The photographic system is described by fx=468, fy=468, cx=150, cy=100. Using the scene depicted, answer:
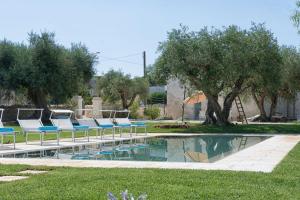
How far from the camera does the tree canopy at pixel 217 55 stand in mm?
25000

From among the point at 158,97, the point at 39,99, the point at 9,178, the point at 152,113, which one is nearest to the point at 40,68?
the point at 39,99

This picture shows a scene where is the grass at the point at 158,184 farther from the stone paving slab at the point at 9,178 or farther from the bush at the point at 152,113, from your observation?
the bush at the point at 152,113

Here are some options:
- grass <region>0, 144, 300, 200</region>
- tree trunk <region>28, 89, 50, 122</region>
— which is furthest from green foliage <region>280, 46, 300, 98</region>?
grass <region>0, 144, 300, 200</region>

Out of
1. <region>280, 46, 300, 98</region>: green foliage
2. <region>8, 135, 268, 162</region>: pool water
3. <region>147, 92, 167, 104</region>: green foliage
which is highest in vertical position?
<region>280, 46, 300, 98</region>: green foliage

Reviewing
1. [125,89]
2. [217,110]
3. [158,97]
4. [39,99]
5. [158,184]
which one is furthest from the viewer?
[158,97]

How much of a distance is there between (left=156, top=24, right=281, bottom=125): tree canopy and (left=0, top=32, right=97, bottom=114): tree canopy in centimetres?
862

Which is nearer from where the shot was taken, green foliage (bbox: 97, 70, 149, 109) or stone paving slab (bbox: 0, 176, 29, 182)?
stone paving slab (bbox: 0, 176, 29, 182)

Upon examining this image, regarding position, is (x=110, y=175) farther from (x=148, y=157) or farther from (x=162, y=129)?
(x=162, y=129)

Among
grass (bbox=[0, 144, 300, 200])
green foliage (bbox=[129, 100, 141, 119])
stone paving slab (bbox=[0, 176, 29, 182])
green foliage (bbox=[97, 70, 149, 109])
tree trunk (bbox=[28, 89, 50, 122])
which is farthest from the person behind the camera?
green foliage (bbox=[97, 70, 149, 109])

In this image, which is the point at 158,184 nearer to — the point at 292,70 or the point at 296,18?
the point at 296,18

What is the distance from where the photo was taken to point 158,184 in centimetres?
686

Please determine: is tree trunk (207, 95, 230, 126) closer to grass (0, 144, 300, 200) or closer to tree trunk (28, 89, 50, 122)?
tree trunk (28, 89, 50, 122)

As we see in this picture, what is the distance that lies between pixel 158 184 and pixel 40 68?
2620 cm

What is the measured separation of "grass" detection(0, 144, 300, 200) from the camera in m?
6.17
